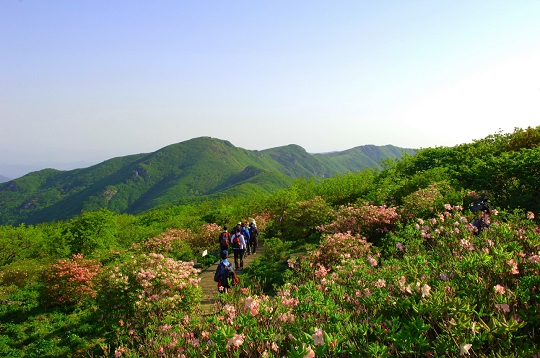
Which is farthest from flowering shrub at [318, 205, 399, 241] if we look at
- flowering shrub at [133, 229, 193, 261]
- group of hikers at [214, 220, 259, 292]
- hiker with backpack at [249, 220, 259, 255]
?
flowering shrub at [133, 229, 193, 261]

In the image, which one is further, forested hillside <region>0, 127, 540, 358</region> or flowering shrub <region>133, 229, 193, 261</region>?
flowering shrub <region>133, 229, 193, 261</region>

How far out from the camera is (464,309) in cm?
312

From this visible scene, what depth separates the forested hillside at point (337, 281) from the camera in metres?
3.40

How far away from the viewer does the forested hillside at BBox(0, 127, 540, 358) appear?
11.1 ft

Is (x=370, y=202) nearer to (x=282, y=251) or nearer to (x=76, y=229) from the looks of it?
(x=282, y=251)

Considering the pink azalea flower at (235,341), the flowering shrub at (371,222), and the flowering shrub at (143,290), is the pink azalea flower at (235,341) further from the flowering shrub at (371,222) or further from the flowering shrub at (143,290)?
the flowering shrub at (371,222)

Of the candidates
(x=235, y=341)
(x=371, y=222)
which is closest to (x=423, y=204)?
(x=371, y=222)

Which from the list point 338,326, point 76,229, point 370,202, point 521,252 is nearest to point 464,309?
point 338,326

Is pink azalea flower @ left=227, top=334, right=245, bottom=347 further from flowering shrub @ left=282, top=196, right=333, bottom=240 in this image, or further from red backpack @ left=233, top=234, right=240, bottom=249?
flowering shrub @ left=282, top=196, right=333, bottom=240

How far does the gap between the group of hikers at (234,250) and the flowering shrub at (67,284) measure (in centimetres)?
571

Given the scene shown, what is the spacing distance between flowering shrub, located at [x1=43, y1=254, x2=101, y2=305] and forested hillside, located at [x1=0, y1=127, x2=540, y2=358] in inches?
2.0

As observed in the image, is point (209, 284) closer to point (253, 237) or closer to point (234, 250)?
point (234, 250)

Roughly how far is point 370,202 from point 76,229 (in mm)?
17197

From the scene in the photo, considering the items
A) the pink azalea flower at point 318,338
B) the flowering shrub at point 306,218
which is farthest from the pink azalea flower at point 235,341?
the flowering shrub at point 306,218
